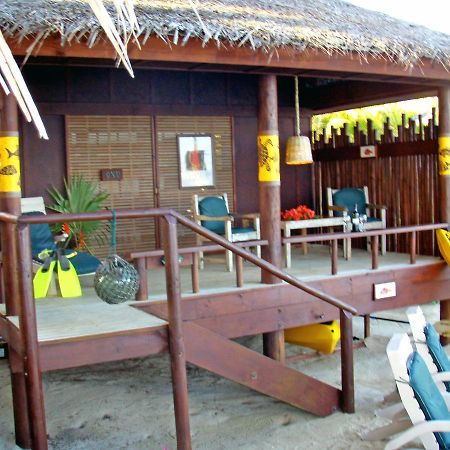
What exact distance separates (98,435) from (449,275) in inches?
167

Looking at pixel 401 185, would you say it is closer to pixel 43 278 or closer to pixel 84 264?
pixel 84 264

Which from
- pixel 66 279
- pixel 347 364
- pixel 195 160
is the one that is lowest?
pixel 347 364

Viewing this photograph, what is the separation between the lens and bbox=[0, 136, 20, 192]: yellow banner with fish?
Answer: 528 centimetres

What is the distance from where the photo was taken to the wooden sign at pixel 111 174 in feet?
27.8

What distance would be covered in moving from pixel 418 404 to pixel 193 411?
2.26 m

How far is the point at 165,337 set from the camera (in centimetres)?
464

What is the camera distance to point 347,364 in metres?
5.56

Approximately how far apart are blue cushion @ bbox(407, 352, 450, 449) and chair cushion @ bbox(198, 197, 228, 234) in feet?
12.6

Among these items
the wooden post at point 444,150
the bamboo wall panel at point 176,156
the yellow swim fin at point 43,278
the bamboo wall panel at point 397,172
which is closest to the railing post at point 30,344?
the yellow swim fin at point 43,278

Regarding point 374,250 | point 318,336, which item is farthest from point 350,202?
point 318,336

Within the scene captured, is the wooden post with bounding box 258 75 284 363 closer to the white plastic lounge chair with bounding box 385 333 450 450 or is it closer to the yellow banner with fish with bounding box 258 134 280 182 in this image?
the yellow banner with fish with bounding box 258 134 280 182

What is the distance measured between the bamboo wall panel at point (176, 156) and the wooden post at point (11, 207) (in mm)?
3501

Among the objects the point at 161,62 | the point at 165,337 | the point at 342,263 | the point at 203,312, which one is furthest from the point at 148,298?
the point at 342,263

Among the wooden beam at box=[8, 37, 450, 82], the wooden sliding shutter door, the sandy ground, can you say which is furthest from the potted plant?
the wooden beam at box=[8, 37, 450, 82]
